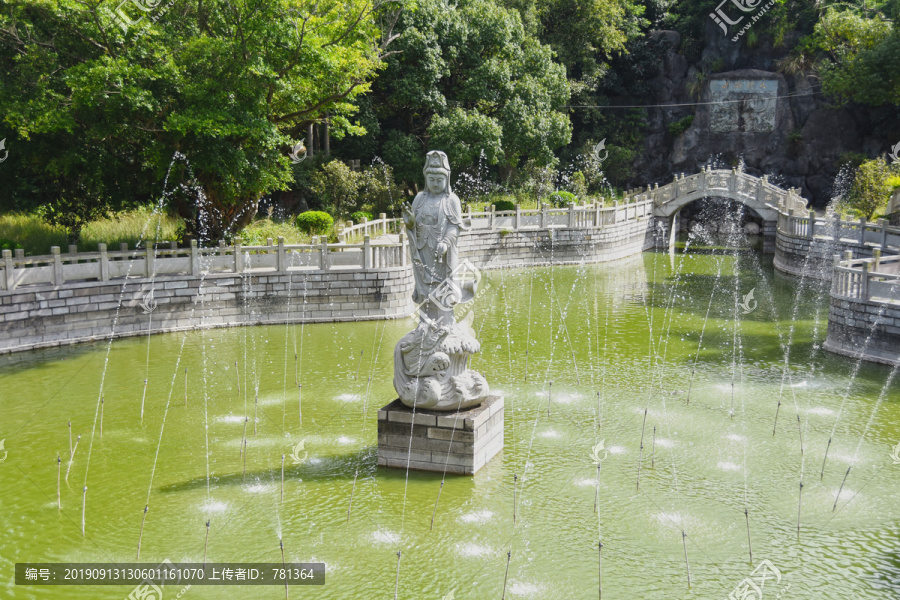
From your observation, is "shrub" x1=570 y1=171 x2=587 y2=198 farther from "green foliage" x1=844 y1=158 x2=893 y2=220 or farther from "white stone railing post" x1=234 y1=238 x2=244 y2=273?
"white stone railing post" x1=234 y1=238 x2=244 y2=273

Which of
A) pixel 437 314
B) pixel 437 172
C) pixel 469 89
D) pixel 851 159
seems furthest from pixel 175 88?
pixel 851 159

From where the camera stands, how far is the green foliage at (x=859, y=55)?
39.9m

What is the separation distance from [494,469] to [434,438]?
1122 millimetres

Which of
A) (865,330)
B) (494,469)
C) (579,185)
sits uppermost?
(579,185)

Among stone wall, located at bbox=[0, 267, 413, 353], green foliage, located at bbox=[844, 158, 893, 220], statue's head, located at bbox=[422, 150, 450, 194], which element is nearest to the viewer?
statue's head, located at bbox=[422, 150, 450, 194]

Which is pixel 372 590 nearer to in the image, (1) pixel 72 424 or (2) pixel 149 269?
(1) pixel 72 424

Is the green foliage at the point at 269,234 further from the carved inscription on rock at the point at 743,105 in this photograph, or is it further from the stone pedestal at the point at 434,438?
the carved inscription on rock at the point at 743,105

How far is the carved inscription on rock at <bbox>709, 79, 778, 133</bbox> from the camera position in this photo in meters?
47.1

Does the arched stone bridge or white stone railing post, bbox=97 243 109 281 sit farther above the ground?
the arched stone bridge

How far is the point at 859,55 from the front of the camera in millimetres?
41031

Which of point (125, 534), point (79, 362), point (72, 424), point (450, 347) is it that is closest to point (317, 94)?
point (79, 362)

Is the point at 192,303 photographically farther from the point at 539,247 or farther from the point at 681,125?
the point at 681,125

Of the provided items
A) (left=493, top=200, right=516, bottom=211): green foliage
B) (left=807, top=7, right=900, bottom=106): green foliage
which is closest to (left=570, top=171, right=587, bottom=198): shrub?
(left=493, top=200, right=516, bottom=211): green foliage

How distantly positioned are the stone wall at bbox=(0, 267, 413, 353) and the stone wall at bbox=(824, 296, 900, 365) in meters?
11.2
